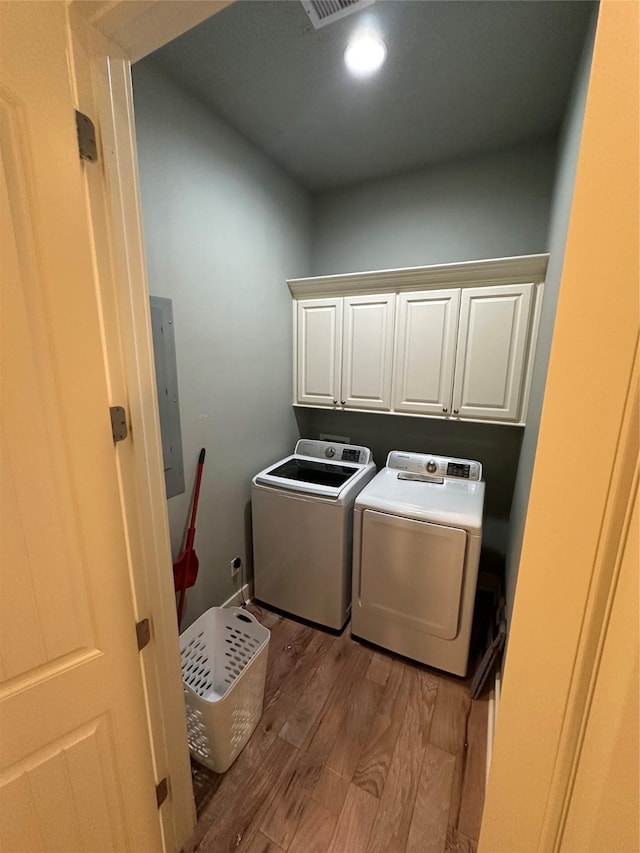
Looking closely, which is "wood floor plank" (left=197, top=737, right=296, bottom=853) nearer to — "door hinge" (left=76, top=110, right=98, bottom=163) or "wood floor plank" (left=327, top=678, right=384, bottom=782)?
"wood floor plank" (left=327, top=678, right=384, bottom=782)

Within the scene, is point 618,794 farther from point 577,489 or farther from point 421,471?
point 421,471

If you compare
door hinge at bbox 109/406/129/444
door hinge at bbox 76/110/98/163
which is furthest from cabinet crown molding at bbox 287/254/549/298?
door hinge at bbox 109/406/129/444

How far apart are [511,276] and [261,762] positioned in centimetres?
263

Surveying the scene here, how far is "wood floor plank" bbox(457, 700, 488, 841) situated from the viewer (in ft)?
3.96

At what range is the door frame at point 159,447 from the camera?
0.49m

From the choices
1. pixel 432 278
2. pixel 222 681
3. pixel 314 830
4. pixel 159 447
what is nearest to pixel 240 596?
pixel 222 681

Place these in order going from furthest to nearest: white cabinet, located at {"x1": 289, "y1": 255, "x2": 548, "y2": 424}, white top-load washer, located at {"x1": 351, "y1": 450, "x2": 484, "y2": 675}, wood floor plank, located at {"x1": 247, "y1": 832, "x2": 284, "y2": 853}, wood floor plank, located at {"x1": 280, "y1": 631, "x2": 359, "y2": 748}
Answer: white cabinet, located at {"x1": 289, "y1": 255, "x2": 548, "y2": 424} → white top-load washer, located at {"x1": 351, "y1": 450, "x2": 484, "y2": 675} → wood floor plank, located at {"x1": 280, "y1": 631, "x2": 359, "y2": 748} → wood floor plank, located at {"x1": 247, "y1": 832, "x2": 284, "y2": 853}

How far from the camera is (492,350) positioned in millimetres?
1953

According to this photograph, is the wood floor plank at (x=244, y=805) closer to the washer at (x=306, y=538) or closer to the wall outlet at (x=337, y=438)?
the washer at (x=306, y=538)

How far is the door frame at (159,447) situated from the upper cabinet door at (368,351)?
1.58 m

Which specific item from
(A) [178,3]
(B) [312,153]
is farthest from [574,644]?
(B) [312,153]

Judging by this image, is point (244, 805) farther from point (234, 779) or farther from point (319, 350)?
point (319, 350)

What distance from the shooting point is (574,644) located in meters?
0.51

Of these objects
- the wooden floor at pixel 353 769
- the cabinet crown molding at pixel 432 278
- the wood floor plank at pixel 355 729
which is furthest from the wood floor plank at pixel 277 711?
the cabinet crown molding at pixel 432 278
